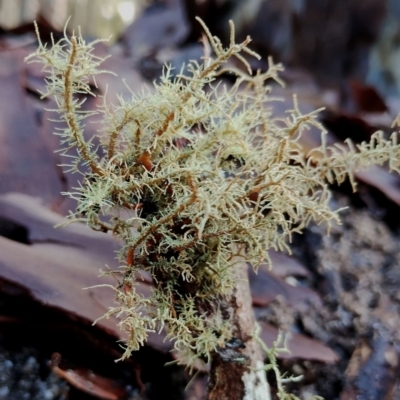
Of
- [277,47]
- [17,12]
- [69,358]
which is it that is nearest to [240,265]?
[69,358]

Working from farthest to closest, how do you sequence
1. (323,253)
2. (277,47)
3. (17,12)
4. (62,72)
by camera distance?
1. (17,12)
2. (277,47)
3. (323,253)
4. (62,72)

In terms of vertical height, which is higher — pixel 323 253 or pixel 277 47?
pixel 277 47

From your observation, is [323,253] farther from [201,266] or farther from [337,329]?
[201,266]

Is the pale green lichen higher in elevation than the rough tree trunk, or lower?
higher
